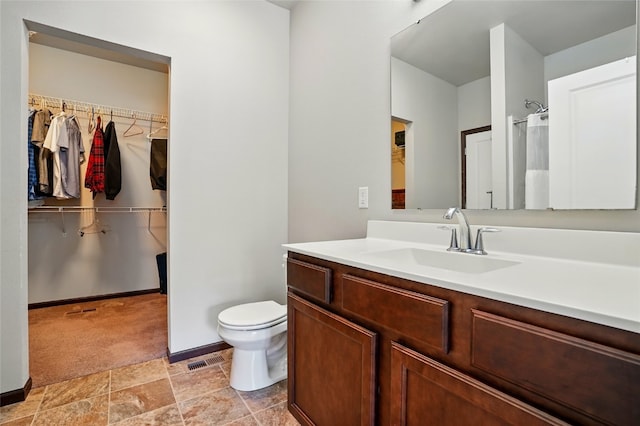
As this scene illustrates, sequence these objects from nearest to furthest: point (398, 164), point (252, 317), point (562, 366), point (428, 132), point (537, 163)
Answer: point (562, 366), point (537, 163), point (428, 132), point (398, 164), point (252, 317)

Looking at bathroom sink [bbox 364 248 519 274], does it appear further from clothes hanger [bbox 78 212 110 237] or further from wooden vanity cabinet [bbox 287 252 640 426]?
clothes hanger [bbox 78 212 110 237]

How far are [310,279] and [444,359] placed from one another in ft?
1.98

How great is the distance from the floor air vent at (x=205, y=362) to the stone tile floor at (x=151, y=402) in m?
0.04

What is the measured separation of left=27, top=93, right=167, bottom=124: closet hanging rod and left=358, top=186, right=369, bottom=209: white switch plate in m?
2.93

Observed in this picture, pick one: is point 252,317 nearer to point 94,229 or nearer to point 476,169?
point 476,169

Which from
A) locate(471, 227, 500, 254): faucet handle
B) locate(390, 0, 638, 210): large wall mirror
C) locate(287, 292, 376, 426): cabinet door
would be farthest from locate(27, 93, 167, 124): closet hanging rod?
locate(471, 227, 500, 254): faucet handle

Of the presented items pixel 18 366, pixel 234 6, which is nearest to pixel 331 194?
pixel 234 6

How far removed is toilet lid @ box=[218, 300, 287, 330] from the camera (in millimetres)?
1679

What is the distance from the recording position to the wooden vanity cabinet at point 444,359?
1.72 ft

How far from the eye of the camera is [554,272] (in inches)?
32.9

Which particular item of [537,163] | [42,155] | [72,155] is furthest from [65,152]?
[537,163]

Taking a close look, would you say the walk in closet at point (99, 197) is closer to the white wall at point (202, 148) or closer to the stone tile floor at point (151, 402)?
the white wall at point (202, 148)

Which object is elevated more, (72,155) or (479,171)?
(72,155)

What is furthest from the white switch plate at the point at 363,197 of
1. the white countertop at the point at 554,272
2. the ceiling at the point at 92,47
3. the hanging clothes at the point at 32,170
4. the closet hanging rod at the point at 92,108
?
the closet hanging rod at the point at 92,108
